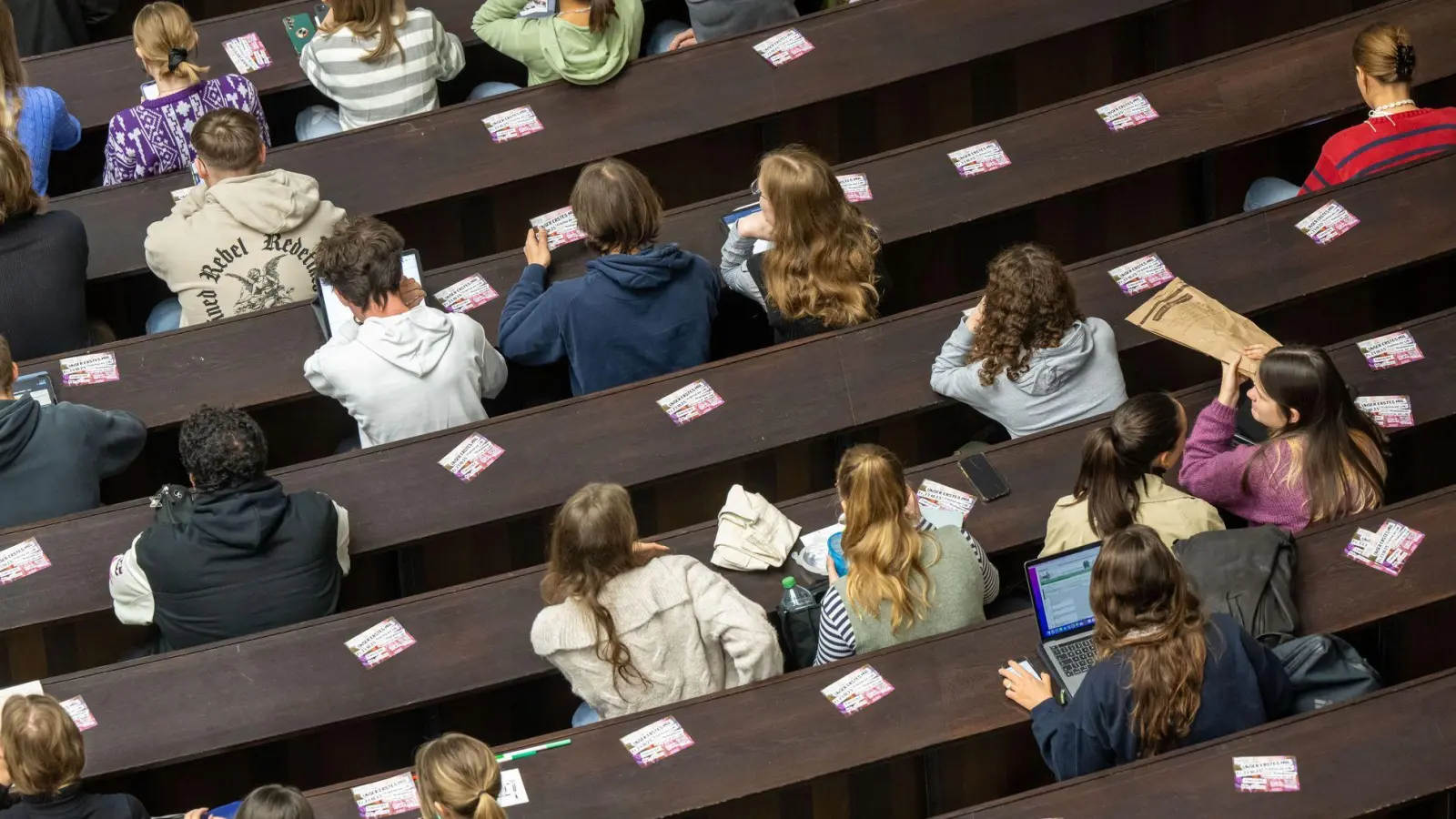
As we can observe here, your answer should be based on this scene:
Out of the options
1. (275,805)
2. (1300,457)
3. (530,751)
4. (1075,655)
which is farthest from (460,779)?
(1300,457)

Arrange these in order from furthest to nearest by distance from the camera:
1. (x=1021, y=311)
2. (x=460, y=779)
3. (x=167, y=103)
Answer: (x=167, y=103) < (x=1021, y=311) < (x=460, y=779)

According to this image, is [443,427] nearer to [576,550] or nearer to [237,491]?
[237,491]

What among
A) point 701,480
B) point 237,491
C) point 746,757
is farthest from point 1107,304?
point 237,491

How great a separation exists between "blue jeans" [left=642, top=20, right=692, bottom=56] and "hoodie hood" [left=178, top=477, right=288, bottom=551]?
2.37 m

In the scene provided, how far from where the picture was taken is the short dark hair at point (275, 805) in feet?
10.1

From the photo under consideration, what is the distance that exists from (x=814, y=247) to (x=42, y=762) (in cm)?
222

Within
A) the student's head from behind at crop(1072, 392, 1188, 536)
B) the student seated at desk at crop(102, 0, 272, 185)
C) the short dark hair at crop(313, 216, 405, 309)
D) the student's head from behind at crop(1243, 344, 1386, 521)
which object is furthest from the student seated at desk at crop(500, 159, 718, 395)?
the student's head from behind at crop(1243, 344, 1386, 521)

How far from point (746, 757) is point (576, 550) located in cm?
56

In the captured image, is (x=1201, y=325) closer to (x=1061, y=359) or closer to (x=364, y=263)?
(x=1061, y=359)

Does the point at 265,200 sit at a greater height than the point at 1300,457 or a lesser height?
greater

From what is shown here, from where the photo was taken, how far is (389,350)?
4.34 meters

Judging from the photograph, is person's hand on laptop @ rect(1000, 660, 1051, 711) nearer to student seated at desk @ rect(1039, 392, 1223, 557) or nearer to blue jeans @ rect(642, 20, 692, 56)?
student seated at desk @ rect(1039, 392, 1223, 557)

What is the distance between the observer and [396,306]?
14.4 ft

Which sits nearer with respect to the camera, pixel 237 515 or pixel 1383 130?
pixel 237 515
